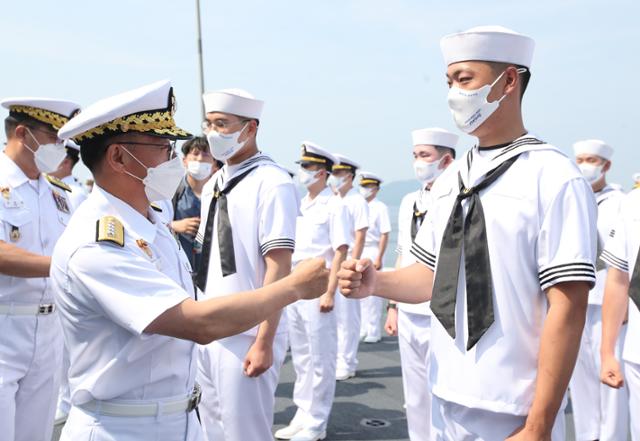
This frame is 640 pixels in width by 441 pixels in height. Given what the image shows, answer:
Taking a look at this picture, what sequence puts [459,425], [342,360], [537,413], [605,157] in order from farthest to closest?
1. [342,360]
2. [605,157]
3. [459,425]
4. [537,413]

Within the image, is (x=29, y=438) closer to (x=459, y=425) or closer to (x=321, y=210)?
(x=459, y=425)

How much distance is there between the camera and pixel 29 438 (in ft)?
12.0

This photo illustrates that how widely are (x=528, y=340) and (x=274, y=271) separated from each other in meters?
1.62

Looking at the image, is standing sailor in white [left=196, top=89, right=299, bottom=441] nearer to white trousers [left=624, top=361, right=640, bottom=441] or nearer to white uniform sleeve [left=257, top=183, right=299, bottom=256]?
white uniform sleeve [left=257, top=183, right=299, bottom=256]

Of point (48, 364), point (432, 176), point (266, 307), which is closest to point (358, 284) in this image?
point (266, 307)

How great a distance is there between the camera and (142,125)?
2.30m

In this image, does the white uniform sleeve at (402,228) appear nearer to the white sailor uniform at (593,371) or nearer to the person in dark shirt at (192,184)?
the white sailor uniform at (593,371)

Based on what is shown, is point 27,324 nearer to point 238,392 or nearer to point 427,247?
point 238,392

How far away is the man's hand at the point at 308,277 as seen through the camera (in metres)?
2.18

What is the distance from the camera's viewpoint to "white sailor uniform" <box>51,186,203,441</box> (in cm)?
204

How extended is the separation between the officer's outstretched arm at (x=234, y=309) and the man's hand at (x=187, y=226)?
113 inches

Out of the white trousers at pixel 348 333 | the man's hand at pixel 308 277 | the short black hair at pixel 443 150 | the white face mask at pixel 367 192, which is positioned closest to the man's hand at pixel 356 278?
the man's hand at pixel 308 277

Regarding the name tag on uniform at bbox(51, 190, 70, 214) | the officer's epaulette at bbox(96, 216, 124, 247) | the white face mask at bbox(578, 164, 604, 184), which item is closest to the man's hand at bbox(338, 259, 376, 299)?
the officer's epaulette at bbox(96, 216, 124, 247)

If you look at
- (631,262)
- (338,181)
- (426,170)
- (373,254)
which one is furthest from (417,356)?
(373,254)
